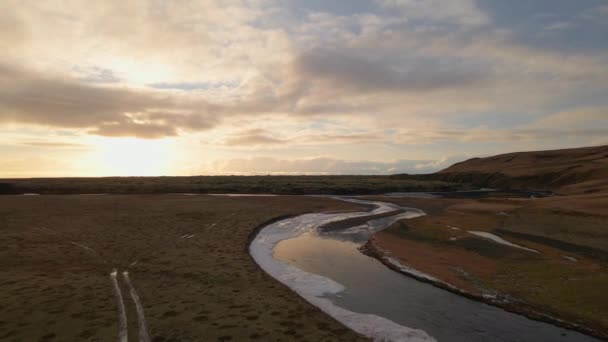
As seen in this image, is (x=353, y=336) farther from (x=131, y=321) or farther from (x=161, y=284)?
(x=161, y=284)

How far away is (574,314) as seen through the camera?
14094 mm

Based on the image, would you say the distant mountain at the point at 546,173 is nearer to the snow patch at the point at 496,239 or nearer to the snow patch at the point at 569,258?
the snow patch at the point at 496,239

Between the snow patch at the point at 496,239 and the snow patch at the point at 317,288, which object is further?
the snow patch at the point at 496,239

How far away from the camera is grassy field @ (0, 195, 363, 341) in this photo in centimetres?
1247

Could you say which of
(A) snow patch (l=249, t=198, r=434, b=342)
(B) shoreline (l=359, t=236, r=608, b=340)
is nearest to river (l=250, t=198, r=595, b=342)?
(A) snow patch (l=249, t=198, r=434, b=342)

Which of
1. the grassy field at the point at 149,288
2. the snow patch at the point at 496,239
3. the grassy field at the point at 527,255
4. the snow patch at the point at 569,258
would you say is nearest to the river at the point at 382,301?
the grassy field at the point at 149,288

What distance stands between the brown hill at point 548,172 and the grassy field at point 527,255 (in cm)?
4151

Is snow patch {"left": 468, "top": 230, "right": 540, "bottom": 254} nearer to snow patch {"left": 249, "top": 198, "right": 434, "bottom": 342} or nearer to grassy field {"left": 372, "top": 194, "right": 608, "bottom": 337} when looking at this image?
grassy field {"left": 372, "top": 194, "right": 608, "bottom": 337}

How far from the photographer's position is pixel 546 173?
328 feet

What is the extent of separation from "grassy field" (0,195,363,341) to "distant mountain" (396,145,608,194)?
69847 mm

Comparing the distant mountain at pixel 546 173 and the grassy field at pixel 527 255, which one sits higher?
the distant mountain at pixel 546 173

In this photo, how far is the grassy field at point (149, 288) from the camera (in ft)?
40.9

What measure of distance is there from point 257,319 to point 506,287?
12.7 m

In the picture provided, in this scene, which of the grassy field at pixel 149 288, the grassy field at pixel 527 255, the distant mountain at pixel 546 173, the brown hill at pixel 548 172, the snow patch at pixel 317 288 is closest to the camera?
the grassy field at pixel 149 288
